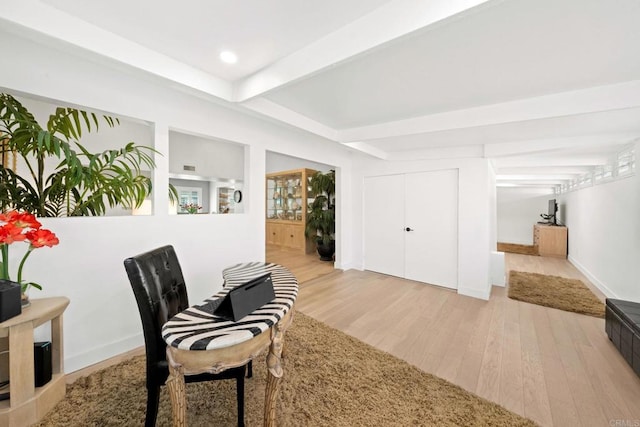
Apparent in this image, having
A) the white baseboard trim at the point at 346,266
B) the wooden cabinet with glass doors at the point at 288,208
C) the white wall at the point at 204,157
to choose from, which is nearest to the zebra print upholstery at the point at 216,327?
the white wall at the point at 204,157

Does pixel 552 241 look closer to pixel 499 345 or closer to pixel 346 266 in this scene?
pixel 346 266

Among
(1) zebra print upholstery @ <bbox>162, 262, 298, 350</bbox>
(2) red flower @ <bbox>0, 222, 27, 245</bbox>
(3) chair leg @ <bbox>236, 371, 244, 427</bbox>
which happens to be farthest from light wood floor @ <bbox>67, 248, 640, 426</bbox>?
(1) zebra print upholstery @ <bbox>162, 262, 298, 350</bbox>

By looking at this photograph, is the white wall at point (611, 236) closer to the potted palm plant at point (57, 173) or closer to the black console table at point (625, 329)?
the black console table at point (625, 329)

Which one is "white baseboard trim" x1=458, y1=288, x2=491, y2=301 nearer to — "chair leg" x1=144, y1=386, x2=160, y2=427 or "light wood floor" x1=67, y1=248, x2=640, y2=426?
"light wood floor" x1=67, y1=248, x2=640, y2=426

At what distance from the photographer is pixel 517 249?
7512 millimetres

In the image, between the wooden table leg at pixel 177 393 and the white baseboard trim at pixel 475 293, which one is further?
the white baseboard trim at pixel 475 293

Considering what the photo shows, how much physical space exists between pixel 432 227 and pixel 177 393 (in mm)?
4084

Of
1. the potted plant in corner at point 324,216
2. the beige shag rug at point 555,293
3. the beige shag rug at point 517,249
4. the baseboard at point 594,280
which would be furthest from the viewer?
the beige shag rug at point 517,249

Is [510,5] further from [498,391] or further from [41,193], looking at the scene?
[41,193]

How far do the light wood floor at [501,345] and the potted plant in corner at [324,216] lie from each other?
5.77ft

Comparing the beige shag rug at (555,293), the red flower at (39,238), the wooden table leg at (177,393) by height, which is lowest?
the beige shag rug at (555,293)

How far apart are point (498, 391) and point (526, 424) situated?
30cm

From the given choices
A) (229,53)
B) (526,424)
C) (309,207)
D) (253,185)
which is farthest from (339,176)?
(526,424)

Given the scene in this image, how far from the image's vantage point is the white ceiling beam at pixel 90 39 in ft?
4.53
